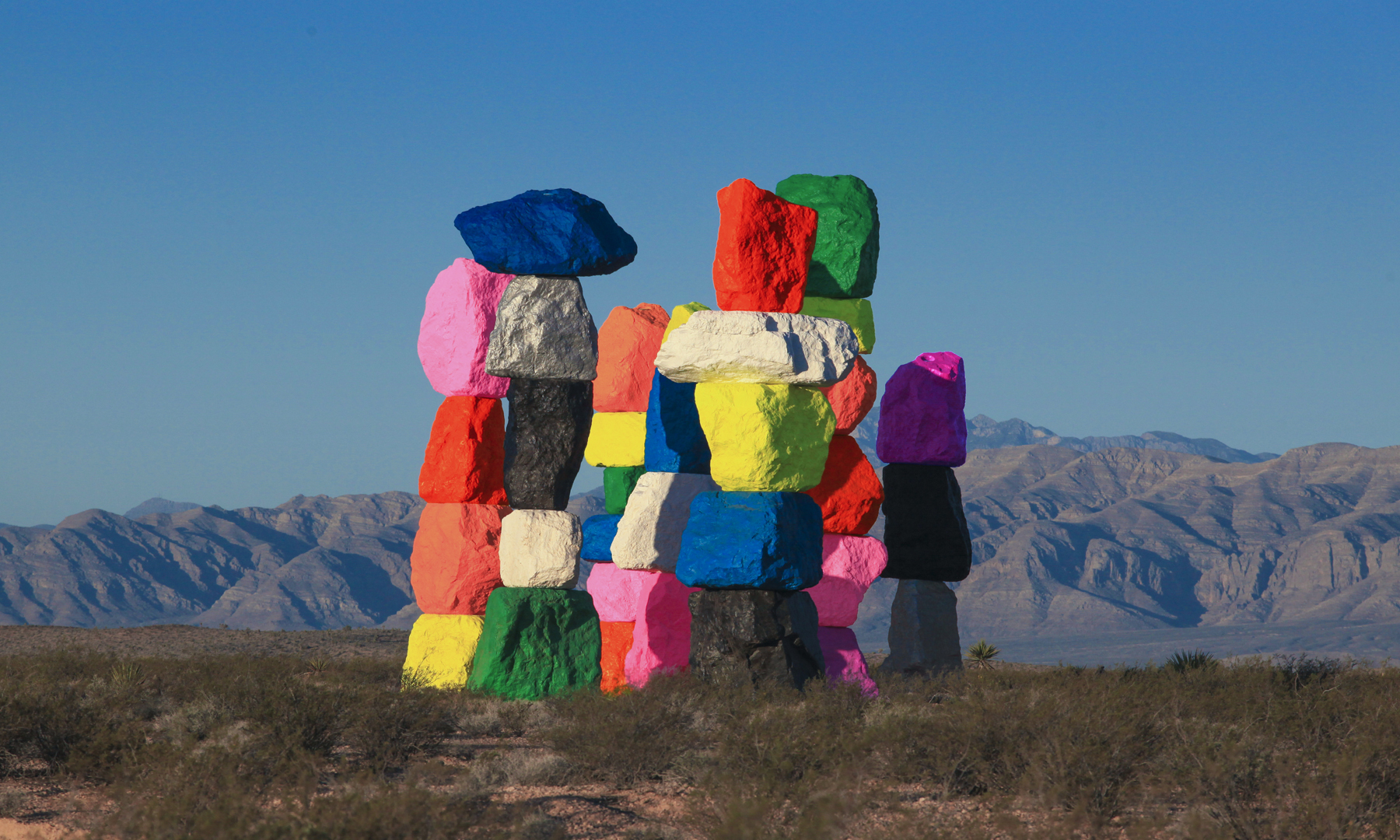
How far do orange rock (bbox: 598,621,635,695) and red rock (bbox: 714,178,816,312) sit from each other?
4.48 m

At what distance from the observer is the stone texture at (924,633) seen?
15312 millimetres

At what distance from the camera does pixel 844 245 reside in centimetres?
1502

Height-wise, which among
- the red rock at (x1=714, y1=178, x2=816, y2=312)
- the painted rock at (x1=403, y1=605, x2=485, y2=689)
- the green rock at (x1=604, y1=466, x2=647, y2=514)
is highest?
the red rock at (x1=714, y1=178, x2=816, y2=312)

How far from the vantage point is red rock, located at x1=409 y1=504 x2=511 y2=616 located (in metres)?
15.1

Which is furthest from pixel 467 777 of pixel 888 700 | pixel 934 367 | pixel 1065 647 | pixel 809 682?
pixel 1065 647

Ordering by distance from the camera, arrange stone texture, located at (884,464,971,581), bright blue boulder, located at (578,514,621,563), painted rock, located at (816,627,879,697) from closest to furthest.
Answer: painted rock, located at (816,627,879,697) → stone texture, located at (884,464,971,581) → bright blue boulder, located at (578,514,621,563)

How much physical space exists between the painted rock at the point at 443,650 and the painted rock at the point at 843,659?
398 cm

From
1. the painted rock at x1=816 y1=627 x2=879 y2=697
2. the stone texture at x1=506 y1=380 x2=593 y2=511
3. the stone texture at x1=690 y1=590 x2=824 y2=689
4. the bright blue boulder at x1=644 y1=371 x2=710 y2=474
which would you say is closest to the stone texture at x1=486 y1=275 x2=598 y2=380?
the stone texture at x1=506 y1=380 x2=593 y2=511

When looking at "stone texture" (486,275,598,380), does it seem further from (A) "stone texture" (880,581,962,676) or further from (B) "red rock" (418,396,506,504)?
(A) "stone texture" (880,581,962,676)

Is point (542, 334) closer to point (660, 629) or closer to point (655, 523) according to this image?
point (655, 523)

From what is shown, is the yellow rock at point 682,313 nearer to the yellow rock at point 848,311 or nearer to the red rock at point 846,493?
the yellow rock at point 848,311

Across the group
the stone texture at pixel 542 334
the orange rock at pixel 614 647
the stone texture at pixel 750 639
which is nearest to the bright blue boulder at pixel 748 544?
the stone texture at pixel 750 639

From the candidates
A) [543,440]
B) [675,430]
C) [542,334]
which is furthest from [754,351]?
[543,440]

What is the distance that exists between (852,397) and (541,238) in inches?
163
